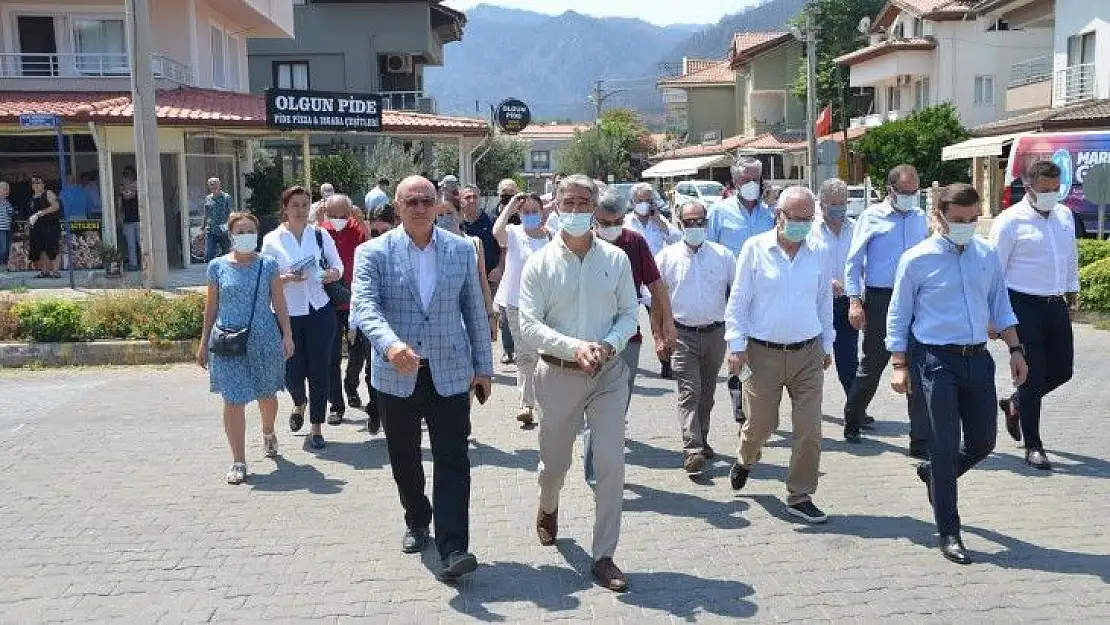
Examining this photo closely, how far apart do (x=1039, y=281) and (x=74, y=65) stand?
863 inches

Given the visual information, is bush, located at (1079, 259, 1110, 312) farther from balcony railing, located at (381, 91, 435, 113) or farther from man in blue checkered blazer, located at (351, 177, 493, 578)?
balcony railing, located at (381, 91, 435, 113)

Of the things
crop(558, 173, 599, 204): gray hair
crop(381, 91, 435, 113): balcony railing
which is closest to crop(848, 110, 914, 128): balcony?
crop(381, 91, 435, 113): balcony railing

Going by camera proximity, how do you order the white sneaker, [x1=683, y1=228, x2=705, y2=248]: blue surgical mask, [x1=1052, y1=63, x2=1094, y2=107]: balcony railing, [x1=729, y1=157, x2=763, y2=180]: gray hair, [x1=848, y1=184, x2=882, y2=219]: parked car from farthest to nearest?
[x1=848, y1=184, x2=882, y2=219]: parked car
[x1=1052, y1=63, x2=1094, y2=107]: balcony railing
[x1=729, y1=157, x2=763, y2=180]: gray hair
the white sneaker
[x1=683, y1=228, x2=705, y2=248]: blue surgical mask

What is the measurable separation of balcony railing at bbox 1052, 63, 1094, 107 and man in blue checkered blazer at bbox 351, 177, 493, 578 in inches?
1193

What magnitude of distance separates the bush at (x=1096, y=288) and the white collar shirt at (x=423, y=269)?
36.4 ft

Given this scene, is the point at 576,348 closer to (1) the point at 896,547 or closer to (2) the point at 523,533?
(2) the point at 523,533

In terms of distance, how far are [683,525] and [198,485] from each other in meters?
3.27

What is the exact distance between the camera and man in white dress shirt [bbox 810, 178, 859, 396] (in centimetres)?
819

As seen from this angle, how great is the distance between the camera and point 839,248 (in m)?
8.30

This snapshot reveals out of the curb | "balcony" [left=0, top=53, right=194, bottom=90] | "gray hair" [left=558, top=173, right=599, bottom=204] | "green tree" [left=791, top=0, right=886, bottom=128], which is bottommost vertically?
the curb

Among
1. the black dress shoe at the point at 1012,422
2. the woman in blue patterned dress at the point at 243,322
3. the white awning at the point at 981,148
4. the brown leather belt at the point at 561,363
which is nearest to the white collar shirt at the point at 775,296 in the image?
the brown leather belt at the point at 561,363

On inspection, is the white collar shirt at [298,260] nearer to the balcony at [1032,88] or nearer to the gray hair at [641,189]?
the gray hair at [641,189]

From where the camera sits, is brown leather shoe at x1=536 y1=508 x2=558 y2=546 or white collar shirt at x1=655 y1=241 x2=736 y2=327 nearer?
brown leather shoe at x1=536 y1=508 x2=558 y2=546

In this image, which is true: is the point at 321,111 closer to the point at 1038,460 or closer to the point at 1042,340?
the point at 1042,340
